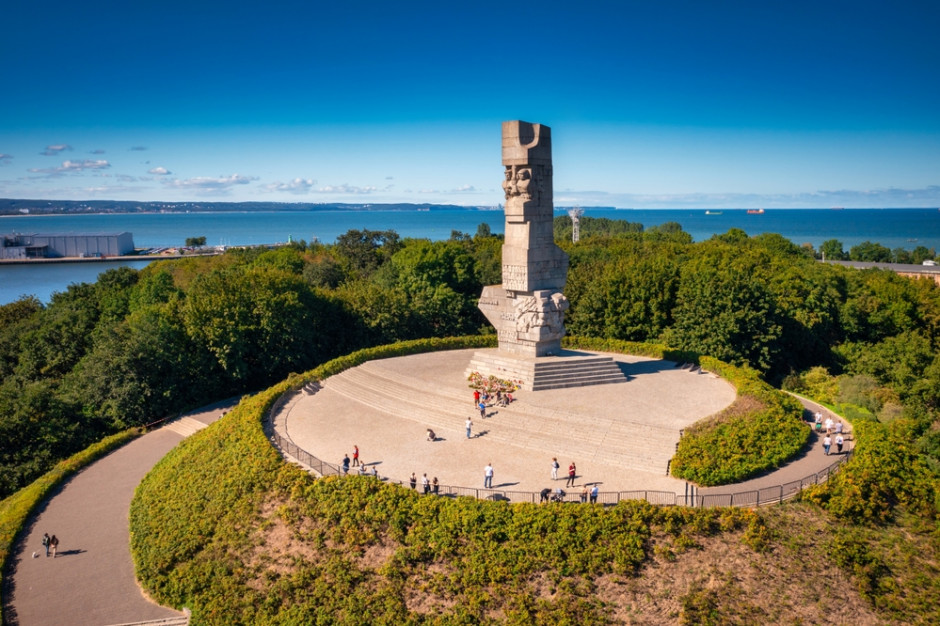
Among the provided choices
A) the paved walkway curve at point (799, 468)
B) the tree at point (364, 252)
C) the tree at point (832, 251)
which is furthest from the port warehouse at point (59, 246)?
the paved walkway curve at point (799, 468)

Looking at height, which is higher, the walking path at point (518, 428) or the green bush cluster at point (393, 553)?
the walking path at point (518, 428)

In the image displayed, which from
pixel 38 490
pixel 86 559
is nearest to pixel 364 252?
pixel 38 490

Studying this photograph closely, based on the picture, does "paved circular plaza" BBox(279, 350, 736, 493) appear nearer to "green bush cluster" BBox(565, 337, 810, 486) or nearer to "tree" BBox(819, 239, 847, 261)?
"green bush cluster" BBox(565, 337, 810, 486)

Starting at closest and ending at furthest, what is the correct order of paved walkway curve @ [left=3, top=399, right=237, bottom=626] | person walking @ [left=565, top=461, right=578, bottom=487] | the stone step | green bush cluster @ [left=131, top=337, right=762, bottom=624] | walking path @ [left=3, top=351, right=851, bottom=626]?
green bush cluster @ [left=131, top=337, right=762, bottom=624], paved walkway curve @ [left=3, top=399, right=237, bottom=626], walking path @ [left=3, top=351, right=851, bottom=626], person walking @ [left=565, top=461, right=578, bottom=487], the stone step

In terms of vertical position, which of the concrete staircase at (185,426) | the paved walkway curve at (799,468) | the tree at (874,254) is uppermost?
the tree at (874,254)

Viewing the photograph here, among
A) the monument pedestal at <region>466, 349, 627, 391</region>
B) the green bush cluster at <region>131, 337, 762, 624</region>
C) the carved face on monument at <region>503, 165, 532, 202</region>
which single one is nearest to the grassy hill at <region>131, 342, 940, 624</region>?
the green bush cluster at <region>131, 337, 762, 624</region>

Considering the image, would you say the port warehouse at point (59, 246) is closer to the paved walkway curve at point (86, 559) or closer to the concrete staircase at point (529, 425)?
the paved walkway curve at point (86, 559)

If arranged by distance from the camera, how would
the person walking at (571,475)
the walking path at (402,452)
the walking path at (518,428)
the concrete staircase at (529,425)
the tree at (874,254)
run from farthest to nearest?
the tree at (874,254) < the concrete staircase at (529,425) < the walking path at (518,428) < the person walking at (571,475) < the walking path at (402,452)

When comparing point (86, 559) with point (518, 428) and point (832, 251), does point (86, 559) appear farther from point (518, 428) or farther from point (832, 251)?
point (832, 251)
